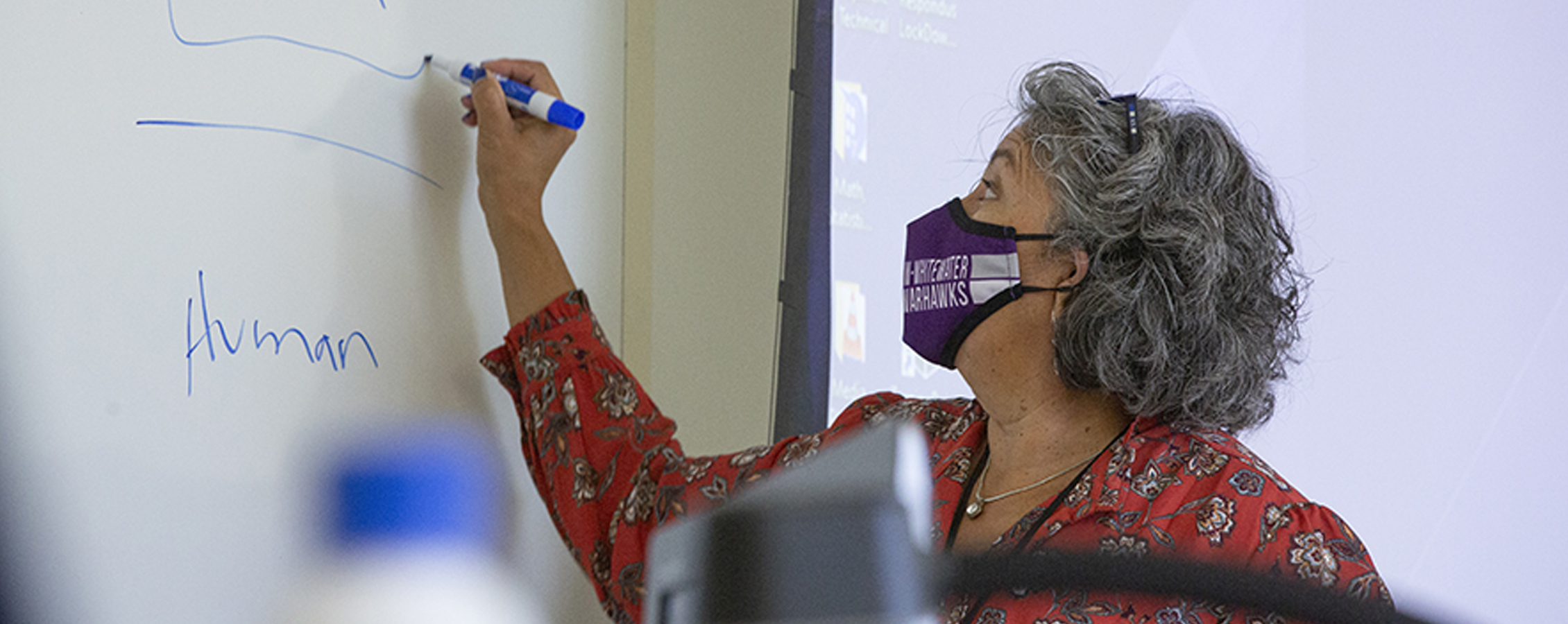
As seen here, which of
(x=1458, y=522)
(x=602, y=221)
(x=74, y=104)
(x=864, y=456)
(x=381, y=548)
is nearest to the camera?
(x=864, y=456)

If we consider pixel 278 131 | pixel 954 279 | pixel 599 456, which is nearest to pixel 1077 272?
pixel 954 279

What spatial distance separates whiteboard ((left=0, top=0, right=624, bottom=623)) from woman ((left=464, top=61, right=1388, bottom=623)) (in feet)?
0.28

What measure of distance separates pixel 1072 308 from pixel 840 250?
0.43 meters

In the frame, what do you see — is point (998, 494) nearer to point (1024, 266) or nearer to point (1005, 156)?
point (1024, 266)

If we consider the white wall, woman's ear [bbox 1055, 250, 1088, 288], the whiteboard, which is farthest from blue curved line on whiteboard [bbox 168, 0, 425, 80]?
woman's ear [bbox 1055, 250, 1088, 288]

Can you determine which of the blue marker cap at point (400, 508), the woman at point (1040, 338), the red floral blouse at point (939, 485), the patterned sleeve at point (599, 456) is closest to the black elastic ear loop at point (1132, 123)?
the woman at point (1040, 338)

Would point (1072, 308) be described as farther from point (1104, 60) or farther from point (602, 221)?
point (602, 221)

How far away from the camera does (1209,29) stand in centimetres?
130

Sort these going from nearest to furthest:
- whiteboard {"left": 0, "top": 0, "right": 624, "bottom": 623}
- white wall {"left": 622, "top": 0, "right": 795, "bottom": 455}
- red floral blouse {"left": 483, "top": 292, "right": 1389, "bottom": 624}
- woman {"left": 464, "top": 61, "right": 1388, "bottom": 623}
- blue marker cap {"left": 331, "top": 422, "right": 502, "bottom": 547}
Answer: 1. blue marker cap {"left": 331, "top": 422, "right": 502, "bottom": 547}
2. whiteboard {"left": 0, "top": 0, "right": 624, "bottom": 623}
3. red floral blouse {"left": 483, "top": 292, "right": 1389, "bottom": 624}
4. woman {"left": 464, "top": 61, "right": 1388, "bottom": 623}
5. white wall {"left": 622, "top": 0, "right": 795, "bottom": 455}

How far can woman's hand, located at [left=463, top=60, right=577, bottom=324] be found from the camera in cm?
107

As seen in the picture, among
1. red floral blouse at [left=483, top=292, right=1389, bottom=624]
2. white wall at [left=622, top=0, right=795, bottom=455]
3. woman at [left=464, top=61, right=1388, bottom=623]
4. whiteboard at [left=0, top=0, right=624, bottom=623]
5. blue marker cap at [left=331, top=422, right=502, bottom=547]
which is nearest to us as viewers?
blue marker cap at [left=331, top=422, right=502, bottom=547]

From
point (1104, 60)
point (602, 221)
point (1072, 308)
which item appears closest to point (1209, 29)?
point (1104, 60)

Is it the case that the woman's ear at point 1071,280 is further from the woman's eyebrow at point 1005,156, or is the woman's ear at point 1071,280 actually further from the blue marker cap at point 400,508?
the blue marker cap at point 400,508

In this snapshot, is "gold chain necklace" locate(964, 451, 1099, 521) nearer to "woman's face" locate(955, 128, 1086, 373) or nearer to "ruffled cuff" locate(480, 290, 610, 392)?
"woman's face" locate(955, 128, 1086, 373)
